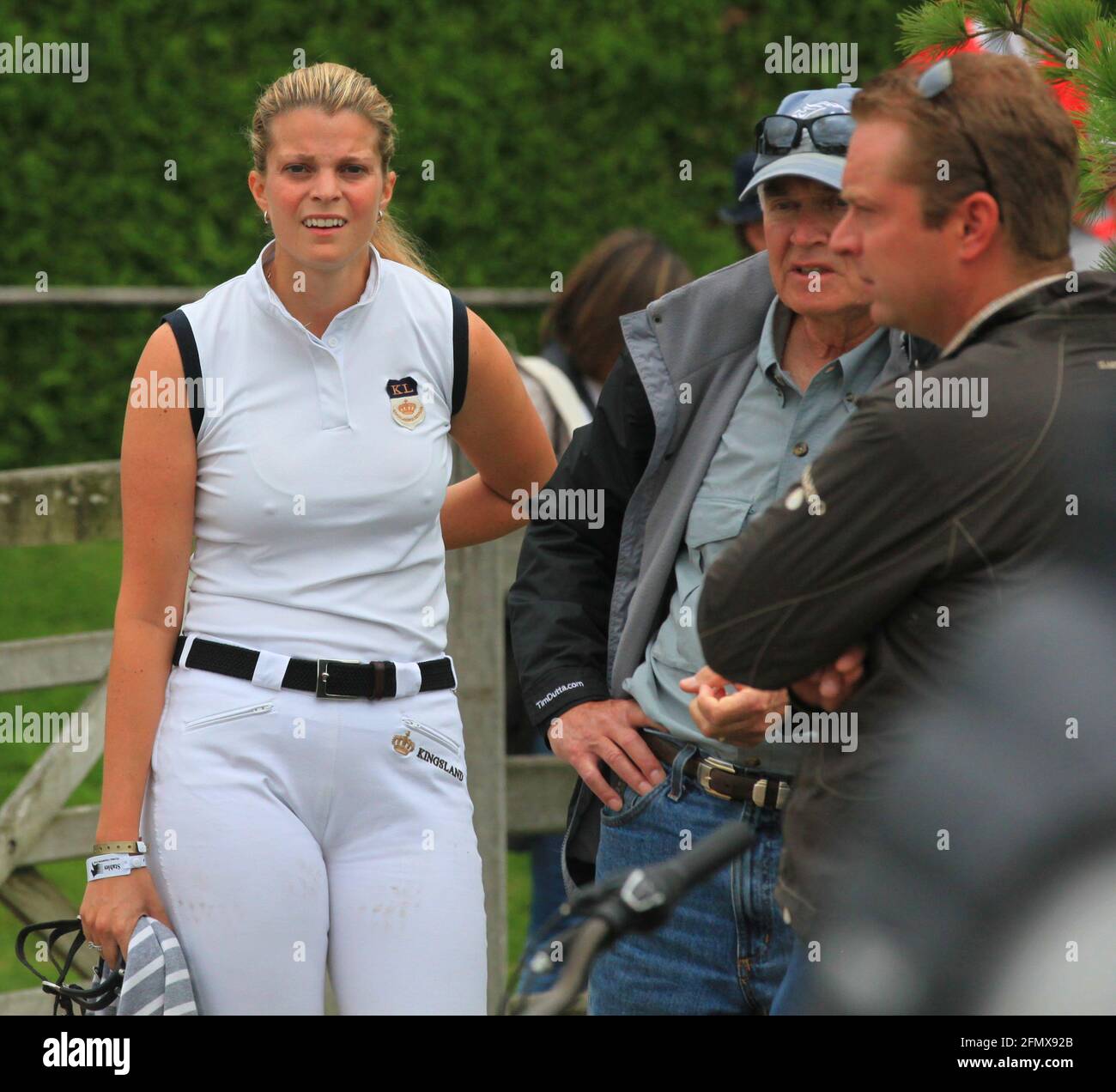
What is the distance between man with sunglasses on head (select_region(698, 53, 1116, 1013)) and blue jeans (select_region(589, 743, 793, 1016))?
1.35 feet

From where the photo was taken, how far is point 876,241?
2.01m

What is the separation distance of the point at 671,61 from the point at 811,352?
651 centimetres

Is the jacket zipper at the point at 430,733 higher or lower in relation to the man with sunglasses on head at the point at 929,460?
lower

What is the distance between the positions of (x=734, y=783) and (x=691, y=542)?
0.37 metres

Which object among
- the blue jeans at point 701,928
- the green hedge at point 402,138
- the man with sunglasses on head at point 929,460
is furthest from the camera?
the green hedge at point 402,138

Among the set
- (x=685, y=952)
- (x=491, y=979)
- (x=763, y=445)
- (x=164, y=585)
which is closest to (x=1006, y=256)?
(x=763, y=445)

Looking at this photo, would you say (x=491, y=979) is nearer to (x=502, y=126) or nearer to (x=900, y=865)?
(x=900, y=865)

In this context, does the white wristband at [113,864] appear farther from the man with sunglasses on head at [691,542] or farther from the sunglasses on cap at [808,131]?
the sunglasses on cap at [808,131]

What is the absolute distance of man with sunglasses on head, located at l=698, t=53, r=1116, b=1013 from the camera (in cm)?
187

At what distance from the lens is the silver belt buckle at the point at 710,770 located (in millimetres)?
2502

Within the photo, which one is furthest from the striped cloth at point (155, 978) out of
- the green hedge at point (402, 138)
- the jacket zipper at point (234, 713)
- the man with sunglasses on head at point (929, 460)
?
the green hedge at point (402, 138)

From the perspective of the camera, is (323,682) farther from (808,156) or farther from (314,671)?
(808,156)

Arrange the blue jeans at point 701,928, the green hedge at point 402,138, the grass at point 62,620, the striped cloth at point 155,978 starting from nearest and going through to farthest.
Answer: the striped cloth at point 155,978 → the blue jeans at point 701,928 → the grass at point 62,620 → the green hedge at point 402,138
